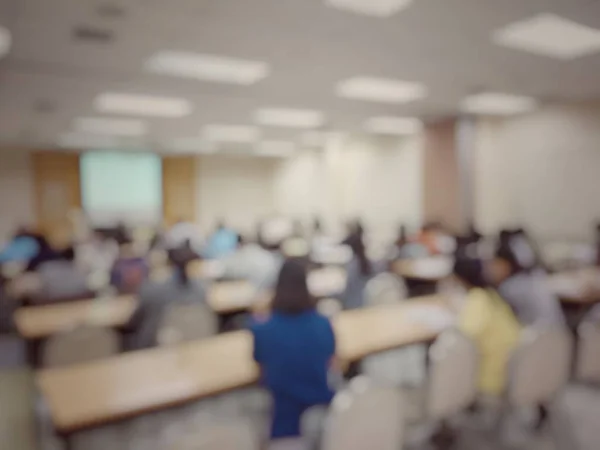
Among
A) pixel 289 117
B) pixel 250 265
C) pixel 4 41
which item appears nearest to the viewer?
pixel 4 41

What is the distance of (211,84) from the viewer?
617cm

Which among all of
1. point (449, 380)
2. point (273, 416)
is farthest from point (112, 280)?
point (449, 380)

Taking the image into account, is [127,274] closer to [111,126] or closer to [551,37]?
[551,37]

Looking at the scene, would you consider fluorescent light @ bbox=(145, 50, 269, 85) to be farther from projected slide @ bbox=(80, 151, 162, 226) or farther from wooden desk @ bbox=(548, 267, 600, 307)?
projected slide @ bbox=(80, 151, 162, 226)

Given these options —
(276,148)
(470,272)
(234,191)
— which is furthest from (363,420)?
(234,191)

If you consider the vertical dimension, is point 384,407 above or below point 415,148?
below

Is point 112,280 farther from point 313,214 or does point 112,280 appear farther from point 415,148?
point 313,214

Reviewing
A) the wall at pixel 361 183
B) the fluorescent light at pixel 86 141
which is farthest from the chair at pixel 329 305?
the fluorescent light at pixel 86 141

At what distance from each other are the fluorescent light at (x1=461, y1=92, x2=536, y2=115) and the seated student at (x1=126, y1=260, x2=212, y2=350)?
17.6ft

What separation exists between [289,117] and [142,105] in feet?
9.27

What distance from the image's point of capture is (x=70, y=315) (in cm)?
416

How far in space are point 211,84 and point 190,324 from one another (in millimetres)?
3567

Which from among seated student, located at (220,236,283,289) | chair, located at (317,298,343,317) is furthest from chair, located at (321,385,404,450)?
seated student, located at (220,236,283,289)

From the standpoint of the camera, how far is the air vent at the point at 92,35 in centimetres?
406
